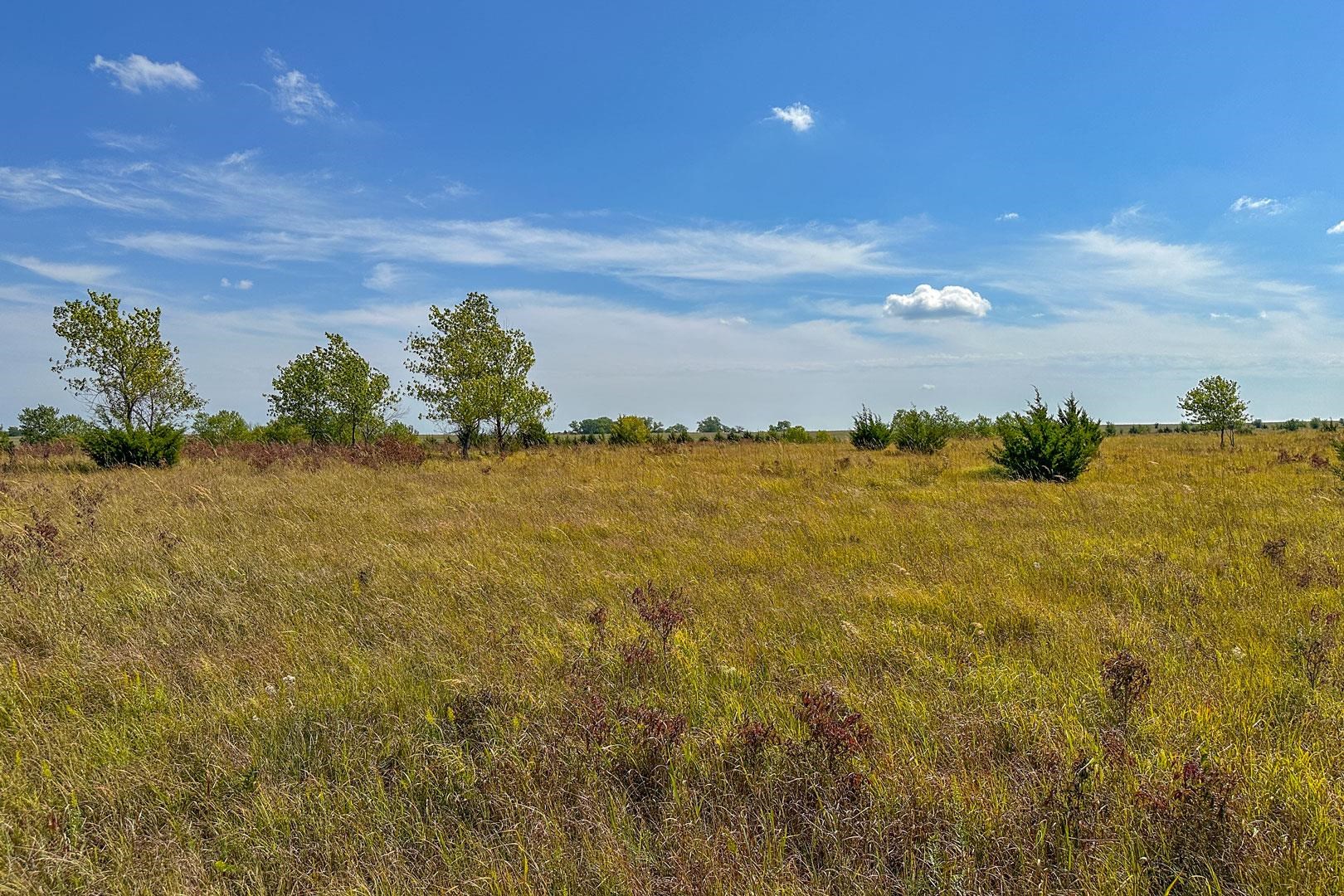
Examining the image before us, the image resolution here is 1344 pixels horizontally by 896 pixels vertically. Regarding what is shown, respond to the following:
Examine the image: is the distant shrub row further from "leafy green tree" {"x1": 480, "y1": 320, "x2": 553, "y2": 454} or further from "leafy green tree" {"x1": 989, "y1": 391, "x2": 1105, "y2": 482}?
"leafy green tree" {"x1": 480, "y1": 320, "x2": 553, "y2": 454}

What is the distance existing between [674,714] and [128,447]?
63.8ft

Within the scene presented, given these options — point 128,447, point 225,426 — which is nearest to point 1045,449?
point 128,447

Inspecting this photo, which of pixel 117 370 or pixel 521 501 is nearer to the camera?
pixel 521 501

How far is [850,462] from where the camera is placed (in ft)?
52.0

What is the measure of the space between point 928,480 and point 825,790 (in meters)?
10.9

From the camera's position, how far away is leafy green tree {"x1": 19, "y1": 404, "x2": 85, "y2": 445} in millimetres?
42894

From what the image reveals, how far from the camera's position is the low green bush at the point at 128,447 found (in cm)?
1590

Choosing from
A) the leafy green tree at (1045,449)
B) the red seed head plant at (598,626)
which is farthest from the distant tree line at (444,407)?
the red seed head plant at (598,626)

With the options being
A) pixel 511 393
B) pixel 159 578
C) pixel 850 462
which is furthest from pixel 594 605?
pixel 511 393

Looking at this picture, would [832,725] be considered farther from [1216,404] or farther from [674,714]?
[1216,404]

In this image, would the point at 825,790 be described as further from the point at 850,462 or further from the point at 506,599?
the point at 850,462

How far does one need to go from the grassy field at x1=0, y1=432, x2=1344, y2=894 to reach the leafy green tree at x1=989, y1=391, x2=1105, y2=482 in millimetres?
6084

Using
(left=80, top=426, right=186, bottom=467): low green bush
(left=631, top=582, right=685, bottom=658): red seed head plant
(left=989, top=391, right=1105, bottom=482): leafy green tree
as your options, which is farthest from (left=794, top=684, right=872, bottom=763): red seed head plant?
(left=80, top=426, right=186, bottom=467): low green bush

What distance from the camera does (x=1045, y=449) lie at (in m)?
12.9
